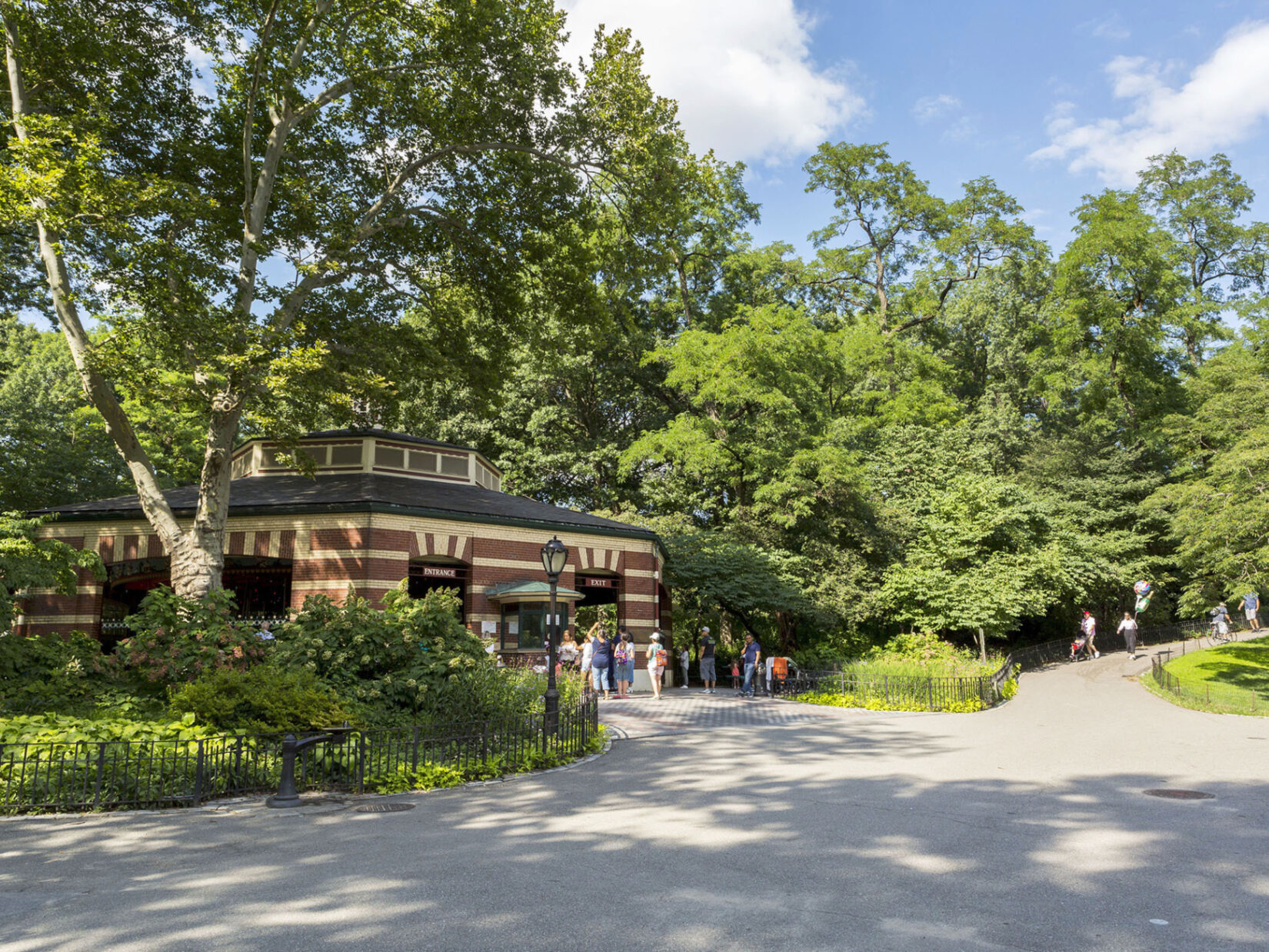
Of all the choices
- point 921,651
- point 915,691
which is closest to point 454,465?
point 915,691

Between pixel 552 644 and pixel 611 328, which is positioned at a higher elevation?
pixel 611 328

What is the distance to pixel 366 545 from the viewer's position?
21.2m

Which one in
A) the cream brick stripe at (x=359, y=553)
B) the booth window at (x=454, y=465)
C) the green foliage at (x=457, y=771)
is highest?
the booth window at (x=454, y=465)

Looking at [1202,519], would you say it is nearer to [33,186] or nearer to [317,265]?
[317,265]

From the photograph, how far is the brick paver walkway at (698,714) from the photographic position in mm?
16391

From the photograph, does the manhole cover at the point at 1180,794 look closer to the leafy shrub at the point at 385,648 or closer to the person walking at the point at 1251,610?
the leafy shrub at the point at 385,648

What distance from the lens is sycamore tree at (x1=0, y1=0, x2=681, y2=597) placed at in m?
15.1

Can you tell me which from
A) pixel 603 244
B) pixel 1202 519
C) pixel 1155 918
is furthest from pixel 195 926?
pixel 1202 519

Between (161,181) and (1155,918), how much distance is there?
17.8 metres

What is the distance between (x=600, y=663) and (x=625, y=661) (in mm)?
2810

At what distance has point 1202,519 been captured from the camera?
22688mm

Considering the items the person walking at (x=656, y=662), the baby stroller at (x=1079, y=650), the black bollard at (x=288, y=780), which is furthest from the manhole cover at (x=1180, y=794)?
the baby stroller at (x=1079, y=650)

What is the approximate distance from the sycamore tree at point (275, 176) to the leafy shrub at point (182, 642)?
10.6 ft

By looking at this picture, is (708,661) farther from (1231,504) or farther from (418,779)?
(418,779)
